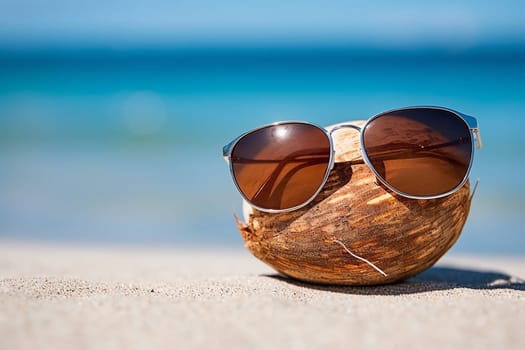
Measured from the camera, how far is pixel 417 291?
8.96 feet

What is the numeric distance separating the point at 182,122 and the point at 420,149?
11773mm

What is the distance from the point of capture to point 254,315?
6.81 feet

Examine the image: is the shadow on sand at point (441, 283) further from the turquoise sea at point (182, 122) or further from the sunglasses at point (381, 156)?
the turquoise sea at point (182, 122)

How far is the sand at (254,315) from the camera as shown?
71.7 inches

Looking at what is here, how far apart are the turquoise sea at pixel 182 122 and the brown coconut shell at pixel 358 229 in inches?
128

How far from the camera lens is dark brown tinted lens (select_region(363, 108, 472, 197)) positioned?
2.51m

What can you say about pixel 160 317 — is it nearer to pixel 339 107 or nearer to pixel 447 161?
pixel 447 161

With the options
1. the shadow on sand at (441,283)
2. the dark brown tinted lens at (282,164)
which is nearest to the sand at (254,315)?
the shadow on sand at (441,283)

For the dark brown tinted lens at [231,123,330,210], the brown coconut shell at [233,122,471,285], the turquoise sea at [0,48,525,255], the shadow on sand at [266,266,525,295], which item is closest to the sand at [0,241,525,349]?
the shadow on sand at [266,266,525,295]

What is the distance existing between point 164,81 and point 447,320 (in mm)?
18500

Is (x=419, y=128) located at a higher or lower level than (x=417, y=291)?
higher

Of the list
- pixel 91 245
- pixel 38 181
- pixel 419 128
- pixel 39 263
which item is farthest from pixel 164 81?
pixel 419 128

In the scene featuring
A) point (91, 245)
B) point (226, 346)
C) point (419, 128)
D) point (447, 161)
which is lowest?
point (91, 245)

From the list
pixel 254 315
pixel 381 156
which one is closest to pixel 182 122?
pixel 381 156
